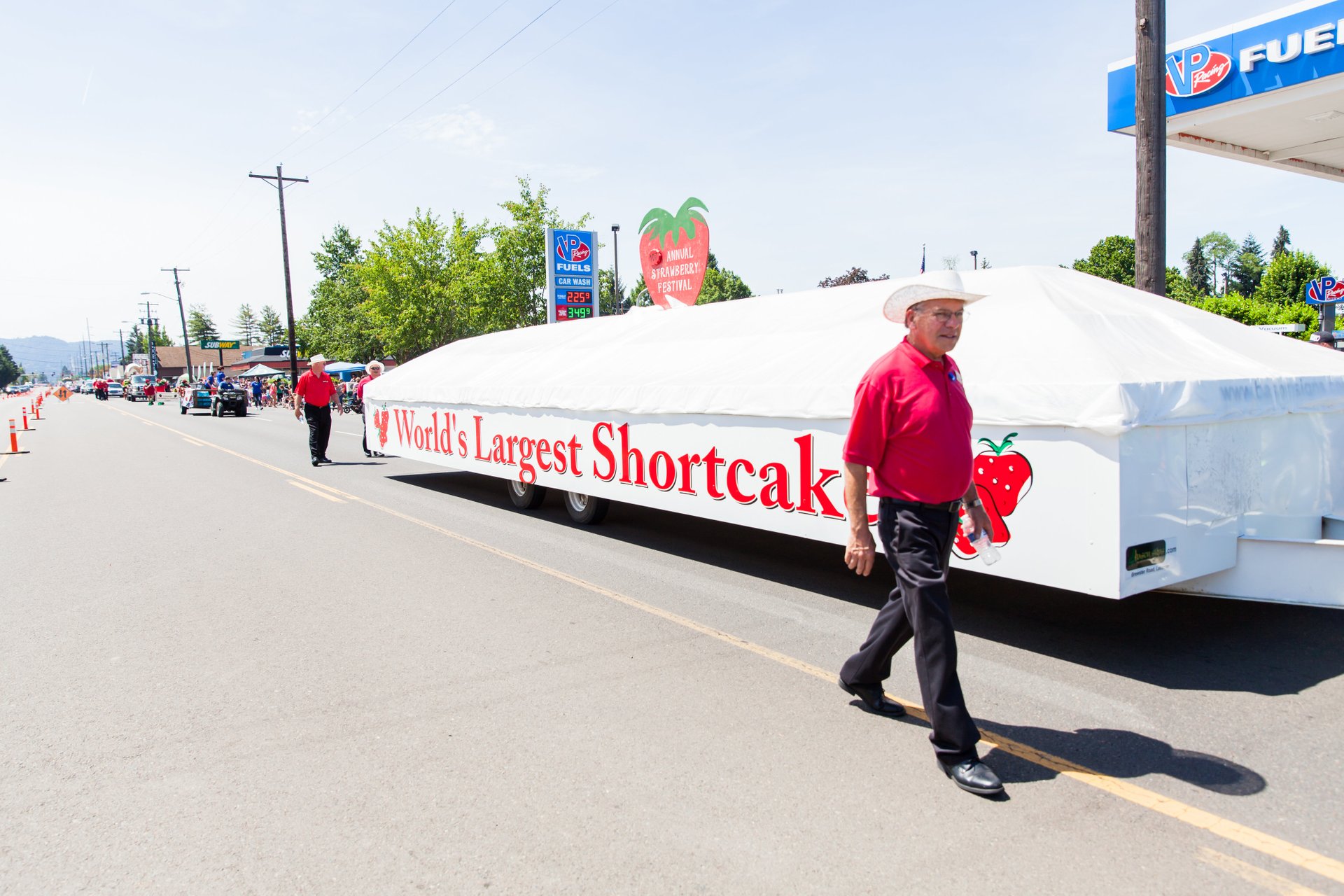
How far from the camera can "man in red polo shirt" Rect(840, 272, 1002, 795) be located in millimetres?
3598

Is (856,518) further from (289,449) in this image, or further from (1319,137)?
(289,449)

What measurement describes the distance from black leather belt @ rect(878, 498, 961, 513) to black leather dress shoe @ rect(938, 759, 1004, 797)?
1.01m

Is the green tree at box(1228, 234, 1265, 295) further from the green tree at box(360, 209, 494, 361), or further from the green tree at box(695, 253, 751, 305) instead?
the green tree at box(360, 209, 494, 361)

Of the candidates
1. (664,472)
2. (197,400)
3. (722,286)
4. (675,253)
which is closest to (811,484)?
(664,472)

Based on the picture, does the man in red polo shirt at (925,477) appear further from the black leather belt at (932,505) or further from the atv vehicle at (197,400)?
the atv vehicle at (197,400)

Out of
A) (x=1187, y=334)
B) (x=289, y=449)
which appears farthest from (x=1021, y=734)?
(x=289, y=449)

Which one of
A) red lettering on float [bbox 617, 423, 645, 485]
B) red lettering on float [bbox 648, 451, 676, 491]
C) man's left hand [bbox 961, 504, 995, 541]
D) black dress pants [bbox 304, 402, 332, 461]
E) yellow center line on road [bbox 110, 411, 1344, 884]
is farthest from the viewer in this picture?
black dress pants [bbox 304, 402, 332, 461]

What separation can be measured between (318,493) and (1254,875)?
1190 cm

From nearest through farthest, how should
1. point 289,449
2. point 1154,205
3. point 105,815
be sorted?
1. point 105,815
2. point 1154,205
3. point 289,449

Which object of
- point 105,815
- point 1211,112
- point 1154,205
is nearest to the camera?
point 105,815

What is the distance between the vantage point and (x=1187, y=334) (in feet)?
19.0

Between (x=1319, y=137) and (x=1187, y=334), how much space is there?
13191 mm

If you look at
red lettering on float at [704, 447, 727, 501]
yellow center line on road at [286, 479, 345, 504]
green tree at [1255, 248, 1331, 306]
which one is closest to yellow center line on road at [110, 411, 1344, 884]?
red lettering on float at [704, 447, 727, 501]

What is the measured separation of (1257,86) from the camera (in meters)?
13.3
